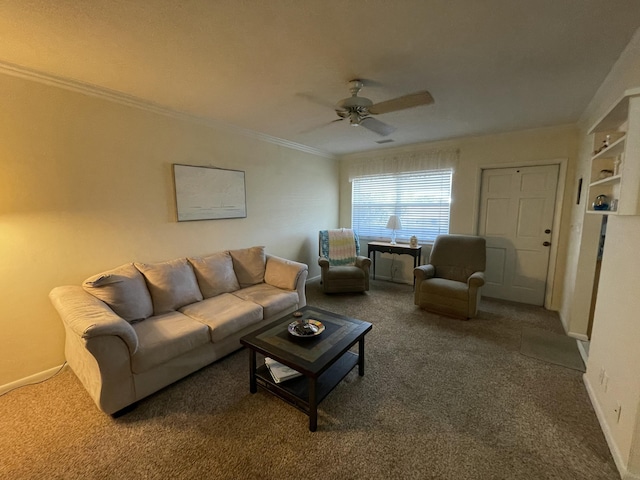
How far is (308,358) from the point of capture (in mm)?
1735

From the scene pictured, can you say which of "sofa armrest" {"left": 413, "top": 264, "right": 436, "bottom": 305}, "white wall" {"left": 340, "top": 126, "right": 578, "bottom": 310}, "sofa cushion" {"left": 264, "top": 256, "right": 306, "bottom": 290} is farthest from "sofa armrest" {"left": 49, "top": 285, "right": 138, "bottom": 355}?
"white wall" {"left": 340, "top": 126, "right": 578, "bottom": 310}

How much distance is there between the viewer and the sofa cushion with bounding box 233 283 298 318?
2.77 m

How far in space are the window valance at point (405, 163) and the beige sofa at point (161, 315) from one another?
2615mm

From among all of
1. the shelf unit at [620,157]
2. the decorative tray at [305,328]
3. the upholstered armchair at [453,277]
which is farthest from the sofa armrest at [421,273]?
the decorative tray at [305,328]

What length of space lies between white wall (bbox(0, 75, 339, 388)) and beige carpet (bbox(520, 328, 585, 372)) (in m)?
3.65

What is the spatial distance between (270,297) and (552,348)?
9.43 feet

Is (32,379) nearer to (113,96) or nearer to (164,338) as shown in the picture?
(164,338)

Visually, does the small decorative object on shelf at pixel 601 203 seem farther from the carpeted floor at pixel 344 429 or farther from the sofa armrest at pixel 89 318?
the sofa armrest at pixel 89 318

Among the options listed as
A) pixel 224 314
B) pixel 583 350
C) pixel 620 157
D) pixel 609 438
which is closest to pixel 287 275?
pixel 224 314

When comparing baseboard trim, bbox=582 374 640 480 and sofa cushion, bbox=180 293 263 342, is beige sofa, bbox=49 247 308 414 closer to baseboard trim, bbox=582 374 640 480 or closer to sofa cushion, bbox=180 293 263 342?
sofa cushion, bbox=180 293 263 342

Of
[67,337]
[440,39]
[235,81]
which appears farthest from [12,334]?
[440,39]

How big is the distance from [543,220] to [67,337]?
546 cm

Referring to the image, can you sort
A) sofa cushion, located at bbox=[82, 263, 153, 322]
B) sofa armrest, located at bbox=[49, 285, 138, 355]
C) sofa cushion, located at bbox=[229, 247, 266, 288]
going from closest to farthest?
sofa armrest, located at bbox=[49, 285, 138, 355] → sofa cushion, located at bbox=[82, 263, 153, 322] → sofa cushion, located at bbox=[229, 247, 266, 288]

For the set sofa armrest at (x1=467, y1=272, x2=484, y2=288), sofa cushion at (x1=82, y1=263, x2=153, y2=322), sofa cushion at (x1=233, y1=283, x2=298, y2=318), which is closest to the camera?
sofa cushion at (x1=82, y1=263, x2=153, y2=322)
